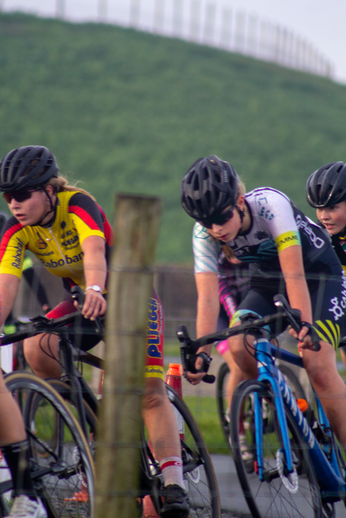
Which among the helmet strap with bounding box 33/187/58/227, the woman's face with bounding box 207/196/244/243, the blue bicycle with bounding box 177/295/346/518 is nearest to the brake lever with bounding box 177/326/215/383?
the blue bicycle with bounding box 177/295/346/518

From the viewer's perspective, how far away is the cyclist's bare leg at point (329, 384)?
3.63 metres

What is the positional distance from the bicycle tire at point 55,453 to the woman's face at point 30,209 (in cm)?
96

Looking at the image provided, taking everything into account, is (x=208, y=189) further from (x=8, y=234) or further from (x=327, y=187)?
(x=8, y=234)

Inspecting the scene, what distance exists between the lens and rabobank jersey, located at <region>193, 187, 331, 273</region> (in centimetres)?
371

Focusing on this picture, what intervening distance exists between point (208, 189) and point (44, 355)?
1333 mm

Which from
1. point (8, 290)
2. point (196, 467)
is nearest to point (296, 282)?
point (196, 467)

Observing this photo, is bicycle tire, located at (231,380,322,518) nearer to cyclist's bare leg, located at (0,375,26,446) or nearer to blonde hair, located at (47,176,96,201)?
cyclist's bare leg, located at (0,375,26,446)

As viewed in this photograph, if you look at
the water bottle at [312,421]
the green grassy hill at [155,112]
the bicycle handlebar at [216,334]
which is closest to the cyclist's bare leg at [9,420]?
the bicycle handlebar at [216,334]

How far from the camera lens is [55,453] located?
10.6 ft

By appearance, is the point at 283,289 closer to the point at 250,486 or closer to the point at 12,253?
the point at 250,486

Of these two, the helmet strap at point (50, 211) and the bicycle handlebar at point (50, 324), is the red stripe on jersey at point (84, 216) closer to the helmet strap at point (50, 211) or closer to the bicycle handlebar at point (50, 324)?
the helmet strap at point (50, 211)

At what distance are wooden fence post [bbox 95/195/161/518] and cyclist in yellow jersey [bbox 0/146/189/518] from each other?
2.72 feet

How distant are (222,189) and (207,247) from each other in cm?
43

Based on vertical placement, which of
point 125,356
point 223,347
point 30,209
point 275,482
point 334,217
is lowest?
point 275,482
